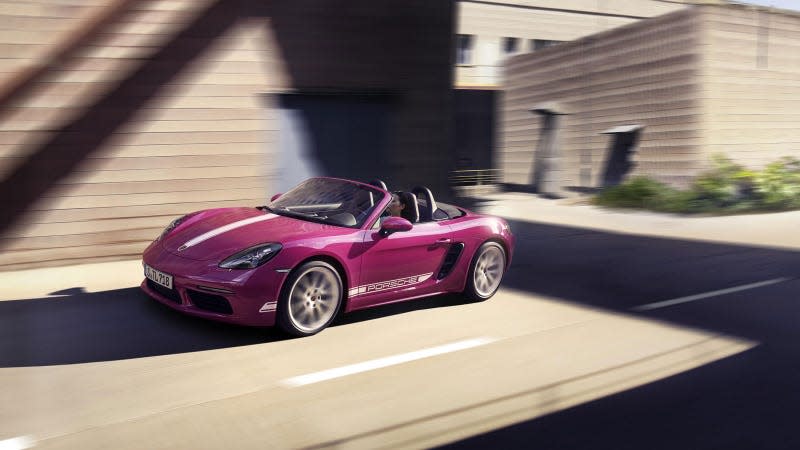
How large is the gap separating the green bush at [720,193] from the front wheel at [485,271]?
Result: 403 inches

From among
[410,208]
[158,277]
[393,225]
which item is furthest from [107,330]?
[410,208]

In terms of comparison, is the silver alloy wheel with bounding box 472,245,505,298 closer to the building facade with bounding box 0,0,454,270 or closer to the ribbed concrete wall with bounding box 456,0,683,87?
the building facade with bounding box 0,0,454,270

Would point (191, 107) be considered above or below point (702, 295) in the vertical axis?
above

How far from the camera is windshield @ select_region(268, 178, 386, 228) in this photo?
6.58 meters

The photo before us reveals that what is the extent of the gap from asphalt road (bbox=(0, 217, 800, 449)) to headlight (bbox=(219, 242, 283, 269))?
60 cm

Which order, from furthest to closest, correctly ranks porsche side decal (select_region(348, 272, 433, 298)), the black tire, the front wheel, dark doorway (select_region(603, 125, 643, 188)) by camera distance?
1. dark doorway (select_region(603, 125, 643, 188))
2. the front wheel
3. porsche side decal (select_region(348, 272, 433, 298))
4. the black tire

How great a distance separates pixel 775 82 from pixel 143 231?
16.8 metres

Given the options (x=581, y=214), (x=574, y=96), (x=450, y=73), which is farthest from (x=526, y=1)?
(x=450, y=73)

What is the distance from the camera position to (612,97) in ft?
70.5

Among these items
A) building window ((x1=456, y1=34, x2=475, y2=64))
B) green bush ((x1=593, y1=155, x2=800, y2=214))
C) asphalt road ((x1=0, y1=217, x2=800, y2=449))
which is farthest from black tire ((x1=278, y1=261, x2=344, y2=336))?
building window ((x1=456, y1=34, x2=475, y2=64))

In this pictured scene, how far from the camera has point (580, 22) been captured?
39.4 meters

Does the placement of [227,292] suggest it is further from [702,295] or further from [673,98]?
[673,98]

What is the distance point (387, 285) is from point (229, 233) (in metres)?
1.42

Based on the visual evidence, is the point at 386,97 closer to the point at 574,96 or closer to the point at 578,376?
the point at 578,376
